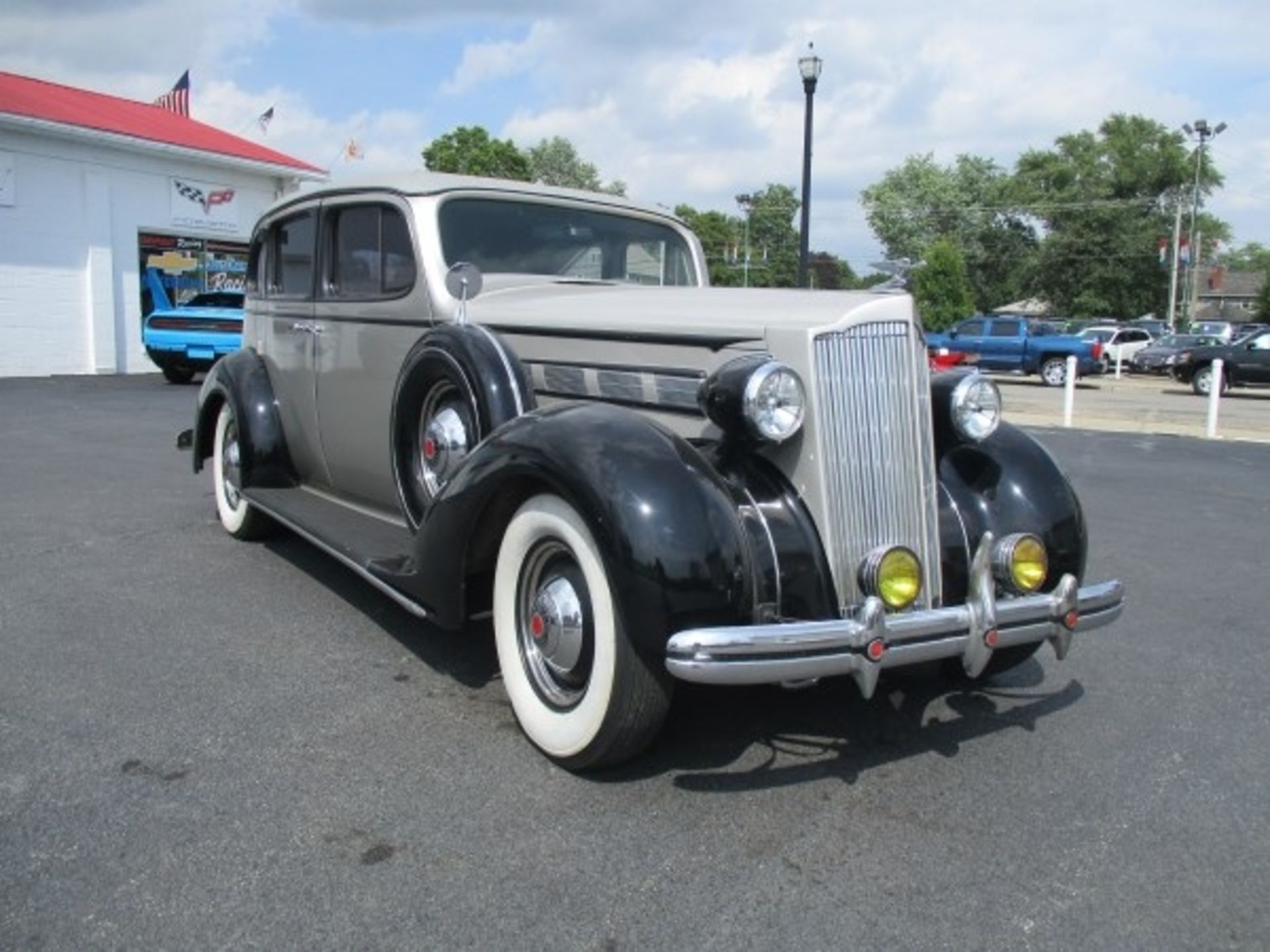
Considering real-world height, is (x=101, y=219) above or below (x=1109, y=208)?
below

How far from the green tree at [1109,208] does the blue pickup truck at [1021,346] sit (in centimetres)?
3418

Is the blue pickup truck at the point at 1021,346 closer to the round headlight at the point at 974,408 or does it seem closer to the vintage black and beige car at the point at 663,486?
the vintage black and beige car at the point at 663,486

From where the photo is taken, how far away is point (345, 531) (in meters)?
4.37

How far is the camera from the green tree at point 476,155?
132 feet

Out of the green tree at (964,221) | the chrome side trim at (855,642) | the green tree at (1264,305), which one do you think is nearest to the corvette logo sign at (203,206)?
the chrome side trim at (855,642)

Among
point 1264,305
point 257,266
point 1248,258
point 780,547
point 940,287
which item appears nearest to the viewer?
point 780,547

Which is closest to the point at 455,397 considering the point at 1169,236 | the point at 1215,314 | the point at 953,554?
the point at 953,554

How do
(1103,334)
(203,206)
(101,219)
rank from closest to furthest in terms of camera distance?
(101,219) → (203,206) → (1103,334)

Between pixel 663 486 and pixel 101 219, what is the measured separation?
19.2m

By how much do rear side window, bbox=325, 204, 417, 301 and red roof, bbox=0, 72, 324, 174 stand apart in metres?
15.5

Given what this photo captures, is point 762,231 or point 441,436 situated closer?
point 441,436

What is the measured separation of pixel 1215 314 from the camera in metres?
83.8

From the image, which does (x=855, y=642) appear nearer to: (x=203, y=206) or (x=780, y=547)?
(x=780, y=547)

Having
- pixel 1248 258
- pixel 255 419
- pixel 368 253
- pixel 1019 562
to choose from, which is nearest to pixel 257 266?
Result: pixel 255 419
